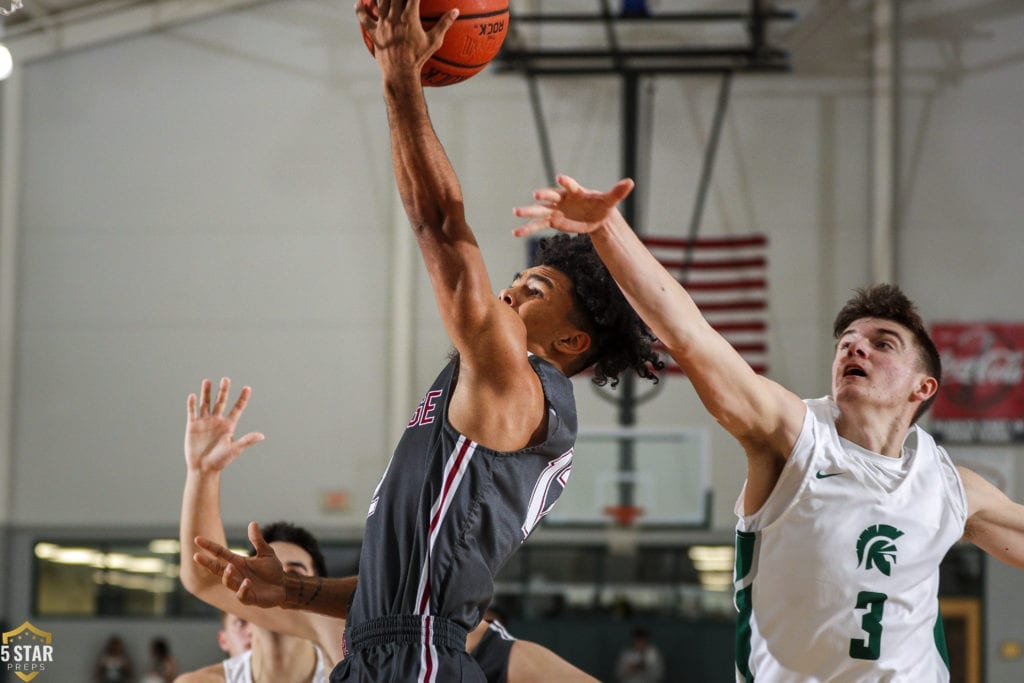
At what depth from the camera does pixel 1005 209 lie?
1230cm

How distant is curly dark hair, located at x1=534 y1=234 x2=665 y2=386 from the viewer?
2998 millimetres

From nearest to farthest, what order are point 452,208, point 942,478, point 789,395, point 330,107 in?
point 452,208, point 789,395, point 942,478, point 330,107

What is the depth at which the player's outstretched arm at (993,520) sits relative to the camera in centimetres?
359

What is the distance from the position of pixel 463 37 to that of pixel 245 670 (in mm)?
2693

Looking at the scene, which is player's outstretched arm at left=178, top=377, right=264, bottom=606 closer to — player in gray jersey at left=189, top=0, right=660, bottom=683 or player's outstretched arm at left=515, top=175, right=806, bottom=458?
player in gray jersey at left=189, top=0, right=660, bottom=683

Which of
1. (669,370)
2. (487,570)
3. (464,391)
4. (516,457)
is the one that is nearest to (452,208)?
(464,391)

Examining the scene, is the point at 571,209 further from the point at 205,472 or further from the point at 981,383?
the point at 981,383

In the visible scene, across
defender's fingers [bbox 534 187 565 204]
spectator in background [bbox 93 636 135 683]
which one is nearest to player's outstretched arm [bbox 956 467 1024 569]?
defender's fingers [bbox 534 187 565 204]

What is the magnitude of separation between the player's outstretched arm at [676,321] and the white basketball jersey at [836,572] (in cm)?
12

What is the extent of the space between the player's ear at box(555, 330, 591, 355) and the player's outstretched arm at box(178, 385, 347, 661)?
1.12m

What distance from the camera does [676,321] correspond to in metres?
2.92

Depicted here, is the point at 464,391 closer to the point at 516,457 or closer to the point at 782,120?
the point at 516,457

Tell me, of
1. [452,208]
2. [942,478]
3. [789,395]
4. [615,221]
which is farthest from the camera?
[942,478]

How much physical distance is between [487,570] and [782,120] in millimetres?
10656
